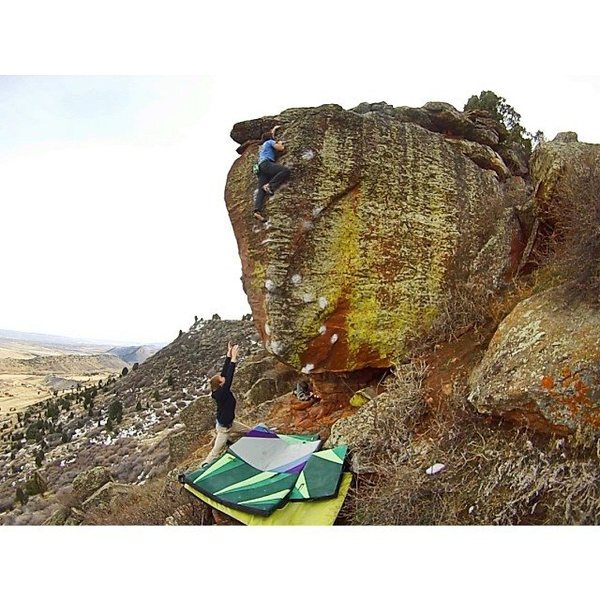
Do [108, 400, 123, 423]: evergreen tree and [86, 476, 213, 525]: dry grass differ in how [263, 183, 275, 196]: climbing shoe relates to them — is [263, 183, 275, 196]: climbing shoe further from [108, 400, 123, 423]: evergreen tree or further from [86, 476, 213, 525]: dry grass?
[108, 400, 123, 423]: evergreen tree

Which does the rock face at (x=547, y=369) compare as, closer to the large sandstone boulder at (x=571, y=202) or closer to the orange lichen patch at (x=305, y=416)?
the large sandstone boulder at (x=571, y=202)

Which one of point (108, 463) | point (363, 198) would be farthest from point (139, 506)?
point (108, 463)

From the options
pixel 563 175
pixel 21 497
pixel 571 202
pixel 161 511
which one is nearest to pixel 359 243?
pixel 571 202

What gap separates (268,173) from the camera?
7.35 metres

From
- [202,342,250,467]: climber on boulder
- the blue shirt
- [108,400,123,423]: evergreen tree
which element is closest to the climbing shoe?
the blue shirt

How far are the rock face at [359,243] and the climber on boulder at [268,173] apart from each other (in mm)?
127

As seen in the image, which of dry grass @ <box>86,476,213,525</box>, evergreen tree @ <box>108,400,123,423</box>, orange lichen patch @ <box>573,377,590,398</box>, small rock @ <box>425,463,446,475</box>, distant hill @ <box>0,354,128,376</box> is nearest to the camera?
orange lichen patch @ <box>573,377,590,398</box>

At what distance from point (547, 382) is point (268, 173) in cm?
470

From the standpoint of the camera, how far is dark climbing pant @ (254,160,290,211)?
23.9ft

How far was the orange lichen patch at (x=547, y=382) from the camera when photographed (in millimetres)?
4598

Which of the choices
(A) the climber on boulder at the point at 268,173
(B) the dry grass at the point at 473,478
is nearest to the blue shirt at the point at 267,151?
(A) the climber on boulder at the point at 268,173

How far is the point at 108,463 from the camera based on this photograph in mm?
16969

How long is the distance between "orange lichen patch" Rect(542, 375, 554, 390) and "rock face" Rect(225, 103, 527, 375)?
2.76 m

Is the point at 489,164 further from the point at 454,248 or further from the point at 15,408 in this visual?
the point at 15,408
